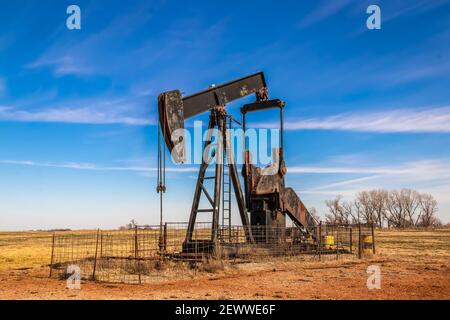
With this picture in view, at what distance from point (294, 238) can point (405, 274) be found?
4342mm

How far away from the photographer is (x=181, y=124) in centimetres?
984

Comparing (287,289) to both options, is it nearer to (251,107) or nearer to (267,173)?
(267,173)

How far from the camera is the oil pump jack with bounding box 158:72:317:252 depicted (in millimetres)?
9758

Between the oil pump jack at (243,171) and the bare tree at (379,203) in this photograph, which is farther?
the bare tree at (379,203)

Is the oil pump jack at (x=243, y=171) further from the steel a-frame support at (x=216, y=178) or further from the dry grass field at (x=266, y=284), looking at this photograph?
the dry grass field at (x=266, y=284)

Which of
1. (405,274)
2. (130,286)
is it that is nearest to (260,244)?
(405,274)

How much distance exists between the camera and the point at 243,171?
12930mm

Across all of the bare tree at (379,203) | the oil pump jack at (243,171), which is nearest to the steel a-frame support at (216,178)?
the oil pump jack at (243,171)

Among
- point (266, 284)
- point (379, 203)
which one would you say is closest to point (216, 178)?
point (266, 284)

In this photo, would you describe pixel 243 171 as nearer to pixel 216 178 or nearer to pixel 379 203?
pixel 216 178

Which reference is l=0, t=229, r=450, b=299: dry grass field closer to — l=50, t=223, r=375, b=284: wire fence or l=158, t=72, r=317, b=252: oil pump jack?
l=50, t=223, r=375, b=284: wire fence

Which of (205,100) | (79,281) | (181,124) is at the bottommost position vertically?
(79,281)

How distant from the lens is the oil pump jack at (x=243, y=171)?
32.0 ft

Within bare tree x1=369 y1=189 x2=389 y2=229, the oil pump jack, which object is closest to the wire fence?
the oil pump jack
